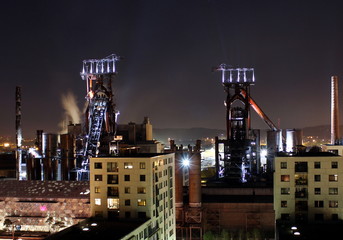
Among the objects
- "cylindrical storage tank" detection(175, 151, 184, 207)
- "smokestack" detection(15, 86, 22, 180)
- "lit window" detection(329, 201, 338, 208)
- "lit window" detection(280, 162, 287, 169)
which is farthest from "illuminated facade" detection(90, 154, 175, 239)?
"smokestack" detection(15, 86, 22, 180)

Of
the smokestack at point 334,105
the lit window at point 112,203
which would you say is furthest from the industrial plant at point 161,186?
the smokestack at point 334,105

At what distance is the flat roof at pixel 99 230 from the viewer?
3275 cm

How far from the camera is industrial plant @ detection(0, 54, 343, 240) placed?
3900 centimetres

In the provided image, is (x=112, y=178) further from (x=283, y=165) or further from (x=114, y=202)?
(x=283, y=165)

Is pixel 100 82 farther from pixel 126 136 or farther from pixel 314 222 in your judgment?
pixel 314 222

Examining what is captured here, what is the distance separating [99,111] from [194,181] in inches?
997

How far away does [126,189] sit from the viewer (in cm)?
4062

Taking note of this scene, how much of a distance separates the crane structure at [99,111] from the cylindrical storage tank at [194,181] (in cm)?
1960

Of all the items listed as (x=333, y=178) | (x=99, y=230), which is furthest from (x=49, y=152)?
(x=333, y=178)

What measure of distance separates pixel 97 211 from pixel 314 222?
2021 centimetres

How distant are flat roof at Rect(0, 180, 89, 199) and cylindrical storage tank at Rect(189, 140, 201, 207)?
39.9 ft

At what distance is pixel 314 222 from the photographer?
38.2 m

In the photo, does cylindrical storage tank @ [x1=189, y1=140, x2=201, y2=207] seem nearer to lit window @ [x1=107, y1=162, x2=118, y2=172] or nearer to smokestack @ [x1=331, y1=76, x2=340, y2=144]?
lit window @ [x1=107, y1=162, x2=118, y2=172]

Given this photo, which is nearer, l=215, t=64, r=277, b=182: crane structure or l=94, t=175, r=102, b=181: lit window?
l=94, t=175, r=102, b=181: lit window
